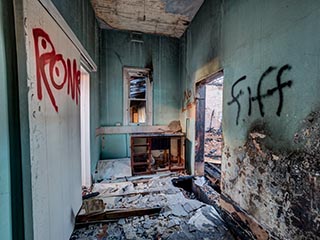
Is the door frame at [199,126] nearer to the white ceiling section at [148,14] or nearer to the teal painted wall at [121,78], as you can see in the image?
the teal painted wall at [121,78]

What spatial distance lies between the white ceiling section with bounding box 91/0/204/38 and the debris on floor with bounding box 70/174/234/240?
3.19 metres

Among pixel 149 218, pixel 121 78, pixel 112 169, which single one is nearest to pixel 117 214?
pixel 149 218

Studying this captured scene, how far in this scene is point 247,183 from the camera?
177cm

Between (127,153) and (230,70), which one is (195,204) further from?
(127,153)

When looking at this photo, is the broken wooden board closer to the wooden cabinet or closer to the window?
the wooden cabinet

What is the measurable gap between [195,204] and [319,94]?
6.54ft

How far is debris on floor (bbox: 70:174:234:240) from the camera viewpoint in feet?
6.11

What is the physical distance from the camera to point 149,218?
2.15 metres

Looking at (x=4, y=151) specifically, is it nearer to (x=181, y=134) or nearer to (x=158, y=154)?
(x=181, y=134)

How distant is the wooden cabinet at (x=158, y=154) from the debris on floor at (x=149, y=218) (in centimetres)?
76

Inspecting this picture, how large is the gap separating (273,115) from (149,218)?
6.18ft

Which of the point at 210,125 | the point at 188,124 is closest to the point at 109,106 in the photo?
the point at 188,124

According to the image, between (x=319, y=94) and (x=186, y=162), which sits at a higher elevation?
(x=319, y=94)

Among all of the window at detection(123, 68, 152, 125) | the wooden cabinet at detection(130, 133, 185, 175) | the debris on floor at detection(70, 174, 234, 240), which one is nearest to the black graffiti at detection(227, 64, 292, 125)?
the debris on floor at detection(70, 174, 234, 240)
